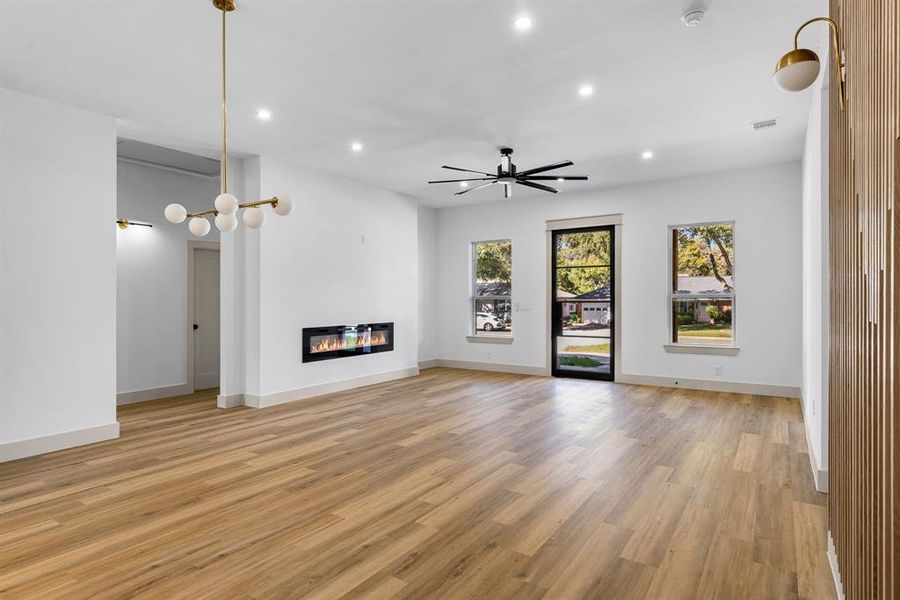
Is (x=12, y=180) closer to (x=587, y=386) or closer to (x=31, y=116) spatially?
(x=31, y=116)

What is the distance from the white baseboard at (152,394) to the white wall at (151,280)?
0.03 metres

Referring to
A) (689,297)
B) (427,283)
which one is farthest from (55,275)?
(689,297)

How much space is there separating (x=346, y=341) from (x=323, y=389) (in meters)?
0.77

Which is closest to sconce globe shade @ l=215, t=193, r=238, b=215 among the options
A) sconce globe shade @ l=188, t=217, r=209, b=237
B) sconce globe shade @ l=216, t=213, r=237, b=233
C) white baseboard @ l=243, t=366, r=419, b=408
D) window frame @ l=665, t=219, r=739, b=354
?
sconce globe shade @ l=216, t=213, r=237, b=233

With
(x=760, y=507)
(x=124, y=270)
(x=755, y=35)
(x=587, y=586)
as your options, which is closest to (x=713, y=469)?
(x=760, y=507)

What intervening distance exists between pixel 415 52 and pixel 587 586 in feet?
11.2

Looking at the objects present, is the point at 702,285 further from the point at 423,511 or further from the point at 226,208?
the point at 226,208

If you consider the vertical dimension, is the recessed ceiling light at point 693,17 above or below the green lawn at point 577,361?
above

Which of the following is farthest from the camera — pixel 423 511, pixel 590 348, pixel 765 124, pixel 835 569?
pixel 590 348

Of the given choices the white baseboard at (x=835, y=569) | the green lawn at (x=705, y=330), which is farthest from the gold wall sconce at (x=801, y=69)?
the green lawn at (x=705, y=330)

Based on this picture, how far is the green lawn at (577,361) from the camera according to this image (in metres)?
7.95

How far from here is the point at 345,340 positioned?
705 cm

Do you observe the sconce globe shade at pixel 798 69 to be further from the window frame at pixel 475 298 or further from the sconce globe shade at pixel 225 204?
the window frame at pixel 475 298

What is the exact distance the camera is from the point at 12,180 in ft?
13.3
